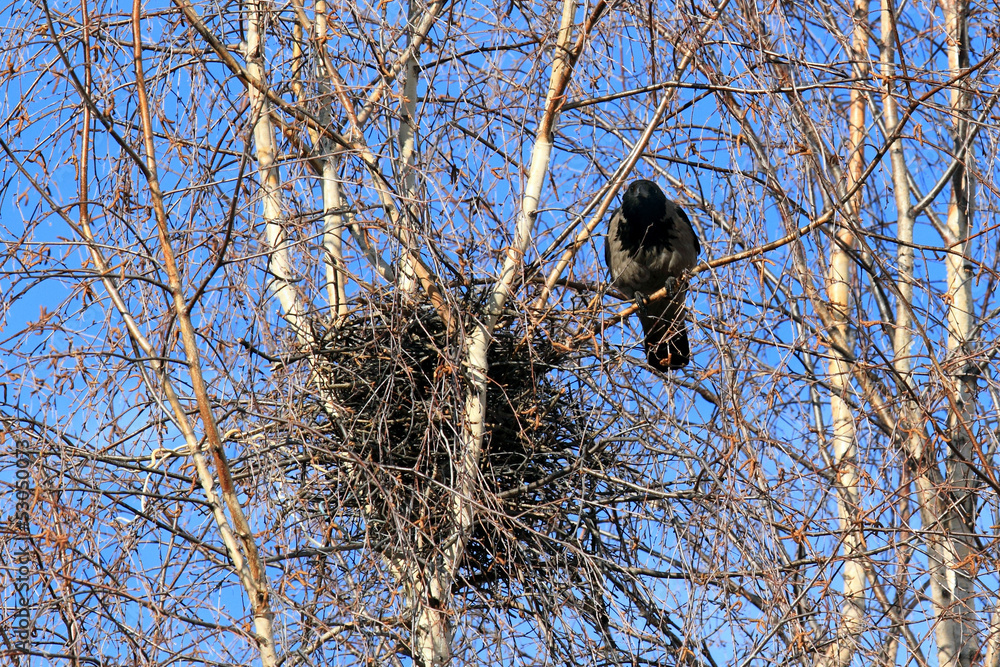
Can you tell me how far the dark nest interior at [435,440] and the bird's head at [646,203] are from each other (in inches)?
53.8

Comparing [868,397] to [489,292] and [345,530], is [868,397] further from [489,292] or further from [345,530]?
[345,530]

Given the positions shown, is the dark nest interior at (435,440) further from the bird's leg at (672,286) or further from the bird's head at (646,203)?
Answer: the bird's head at (646,203)

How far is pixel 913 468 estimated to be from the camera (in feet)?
15.4

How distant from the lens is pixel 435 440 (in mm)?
3988

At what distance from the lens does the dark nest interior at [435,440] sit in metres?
3.77

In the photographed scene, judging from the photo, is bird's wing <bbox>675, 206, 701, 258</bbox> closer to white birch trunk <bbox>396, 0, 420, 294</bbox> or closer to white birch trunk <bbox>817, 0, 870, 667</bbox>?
white birch trunk <bbox>817, 0, 870, 667</bbox>

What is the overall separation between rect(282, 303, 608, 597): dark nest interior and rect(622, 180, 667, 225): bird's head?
1.37 metres

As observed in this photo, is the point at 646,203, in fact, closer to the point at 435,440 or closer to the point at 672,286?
the point at 672,286

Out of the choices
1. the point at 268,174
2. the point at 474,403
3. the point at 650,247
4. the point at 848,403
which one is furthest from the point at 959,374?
the point at 268,174

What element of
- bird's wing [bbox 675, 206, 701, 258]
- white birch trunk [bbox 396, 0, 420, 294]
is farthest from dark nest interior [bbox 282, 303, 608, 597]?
bird's wing [bbox 675, 206, 701, 258]

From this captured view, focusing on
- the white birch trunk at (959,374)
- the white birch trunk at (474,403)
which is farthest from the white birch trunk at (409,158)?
the white birch trunk at (959,374)

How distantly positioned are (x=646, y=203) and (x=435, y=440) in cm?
205

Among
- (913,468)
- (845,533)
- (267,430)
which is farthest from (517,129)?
(913,468)

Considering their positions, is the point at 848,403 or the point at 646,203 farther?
the point at 646,203
